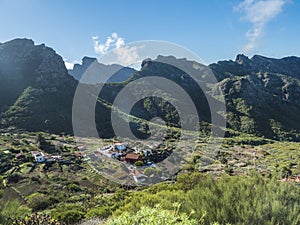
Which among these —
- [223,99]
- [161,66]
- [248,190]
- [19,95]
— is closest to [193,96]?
[223,99]

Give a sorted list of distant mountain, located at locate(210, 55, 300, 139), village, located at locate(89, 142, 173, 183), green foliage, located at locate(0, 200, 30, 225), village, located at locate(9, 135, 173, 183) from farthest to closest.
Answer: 1. distant mountain, located at locate(210, 55, 300, 139)
2. village, located at locate(9, 135, 173, 183)
3. village, located at locate(89, 142, 173, 183)
4. green foliage, located at locate(0, 200, 30, 225)

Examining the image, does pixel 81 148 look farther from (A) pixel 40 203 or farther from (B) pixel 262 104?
(B) pixel 262 104

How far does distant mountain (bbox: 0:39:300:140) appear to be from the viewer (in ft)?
220

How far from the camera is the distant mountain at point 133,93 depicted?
6708 centimetres

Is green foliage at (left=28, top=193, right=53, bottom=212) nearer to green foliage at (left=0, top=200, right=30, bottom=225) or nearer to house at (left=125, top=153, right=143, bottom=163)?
green foliage at (left=0, top=200, right=30, bottom=225)

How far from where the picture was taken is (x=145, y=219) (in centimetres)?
405

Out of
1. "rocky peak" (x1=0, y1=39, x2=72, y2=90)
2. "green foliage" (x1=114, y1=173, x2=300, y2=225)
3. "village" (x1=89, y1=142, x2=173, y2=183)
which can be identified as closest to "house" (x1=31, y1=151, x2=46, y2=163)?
"village" (x1=89, y1=142, x2=173, y2=183)

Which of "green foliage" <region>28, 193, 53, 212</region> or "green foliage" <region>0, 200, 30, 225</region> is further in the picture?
"green foliage" <region>28, 193, 53, 212</region>

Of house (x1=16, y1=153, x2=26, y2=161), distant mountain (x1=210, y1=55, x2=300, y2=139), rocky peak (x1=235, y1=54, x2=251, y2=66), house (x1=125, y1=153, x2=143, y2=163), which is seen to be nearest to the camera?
house (x1=16, y1=153, x2=26, y2=161)

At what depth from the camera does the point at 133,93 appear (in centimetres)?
10438

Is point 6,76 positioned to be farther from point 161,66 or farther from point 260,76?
point 260,76

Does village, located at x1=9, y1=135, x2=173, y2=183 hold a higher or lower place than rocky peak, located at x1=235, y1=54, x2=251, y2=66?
lower

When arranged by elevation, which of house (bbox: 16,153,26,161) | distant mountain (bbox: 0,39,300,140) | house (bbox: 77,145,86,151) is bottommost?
house (bbox: 16,153,26,161)

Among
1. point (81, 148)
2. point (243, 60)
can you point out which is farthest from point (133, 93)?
point (243, 60)
